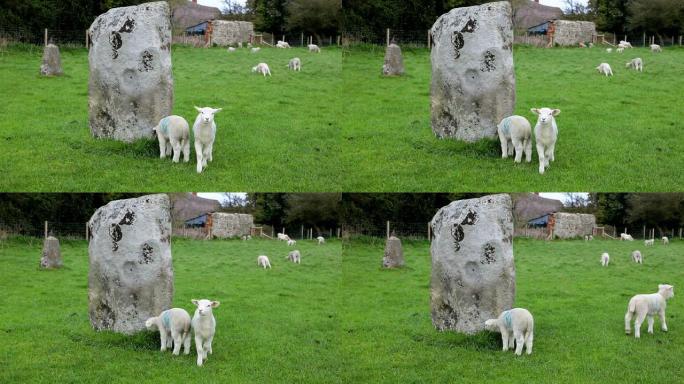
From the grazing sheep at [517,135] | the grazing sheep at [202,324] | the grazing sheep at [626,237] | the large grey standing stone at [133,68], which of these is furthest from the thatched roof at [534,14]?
the grazing sheep at [202,324]

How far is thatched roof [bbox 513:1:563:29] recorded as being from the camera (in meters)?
32.0

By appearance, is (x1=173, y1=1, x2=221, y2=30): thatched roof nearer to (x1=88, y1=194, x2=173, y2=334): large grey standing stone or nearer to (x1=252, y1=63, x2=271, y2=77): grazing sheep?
(x1=252, y1=63, x2=271, y2=77): grazing sheep

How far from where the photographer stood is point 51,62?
32.2 m

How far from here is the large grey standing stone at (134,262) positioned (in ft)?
65.0

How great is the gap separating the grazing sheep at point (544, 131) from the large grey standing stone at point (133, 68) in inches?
320

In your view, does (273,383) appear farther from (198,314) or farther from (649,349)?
(649,349)

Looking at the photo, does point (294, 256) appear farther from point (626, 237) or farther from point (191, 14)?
point (626, 237)

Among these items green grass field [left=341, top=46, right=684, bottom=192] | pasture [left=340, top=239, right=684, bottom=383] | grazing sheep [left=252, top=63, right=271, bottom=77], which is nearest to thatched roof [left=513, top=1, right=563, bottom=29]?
green grass field [left=341, top=46, right=684, bottom=192]

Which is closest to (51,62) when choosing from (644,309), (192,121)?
(192,121)

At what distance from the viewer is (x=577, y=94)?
97.1 feet

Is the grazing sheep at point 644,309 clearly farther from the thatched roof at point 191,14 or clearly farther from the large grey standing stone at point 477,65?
the thatched roof at point 191,14

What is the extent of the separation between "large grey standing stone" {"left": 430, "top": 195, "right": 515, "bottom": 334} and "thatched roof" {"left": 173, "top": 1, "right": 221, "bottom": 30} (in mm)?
15396

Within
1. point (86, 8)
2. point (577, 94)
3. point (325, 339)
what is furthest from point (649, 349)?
point (86, 8)

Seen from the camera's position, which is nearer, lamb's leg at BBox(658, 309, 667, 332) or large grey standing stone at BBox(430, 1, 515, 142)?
lamb's leg at BBox(658, 309, 667, 332)
